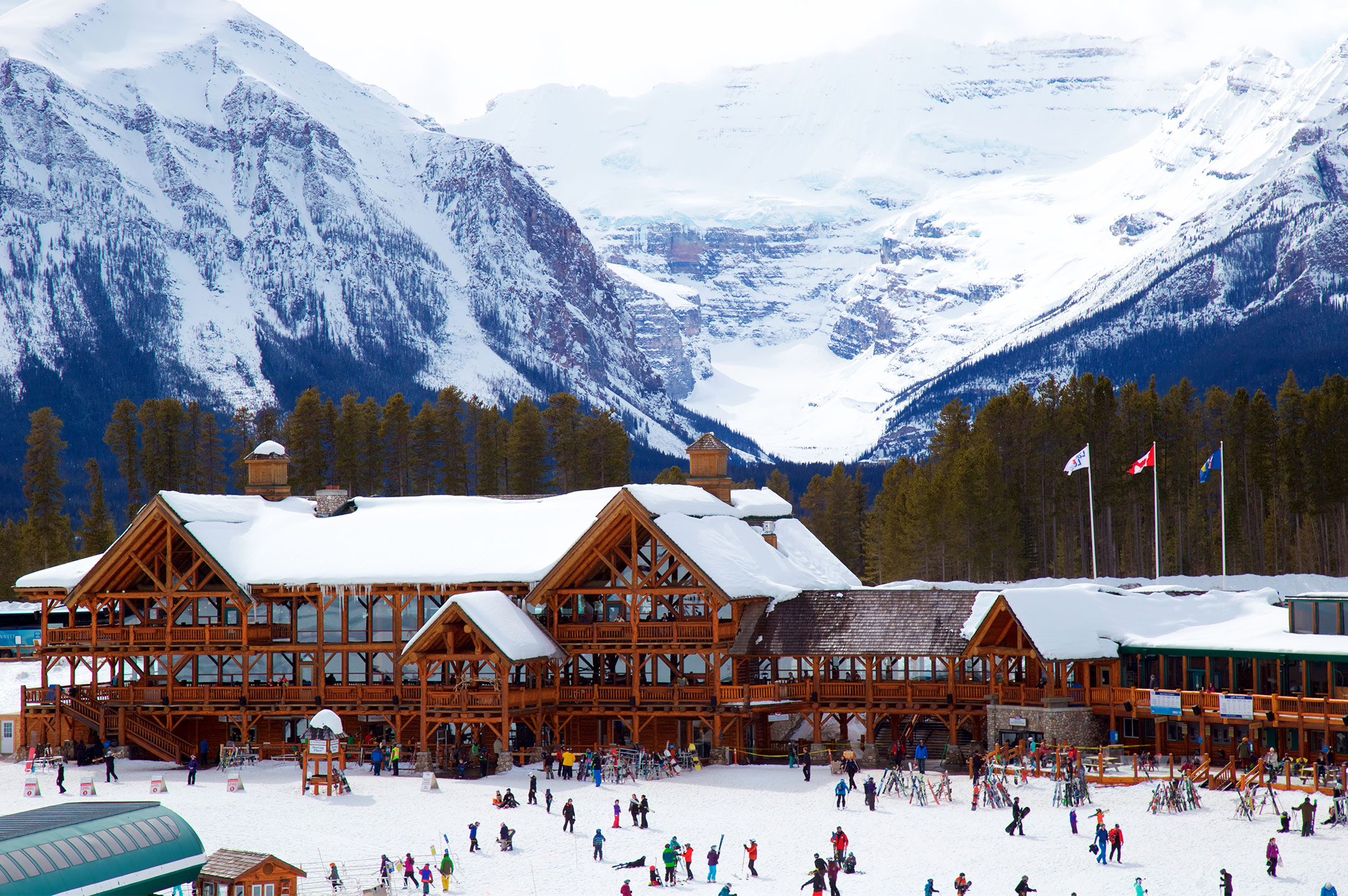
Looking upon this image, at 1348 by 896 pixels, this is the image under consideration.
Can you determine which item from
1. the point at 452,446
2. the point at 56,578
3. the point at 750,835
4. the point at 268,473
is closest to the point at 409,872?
the point at 750,835

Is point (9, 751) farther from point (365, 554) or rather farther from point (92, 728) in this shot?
point (365, 554)

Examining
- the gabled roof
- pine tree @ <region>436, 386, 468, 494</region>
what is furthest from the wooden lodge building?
pine tree @ <region>436, 386, 468, 494</region>

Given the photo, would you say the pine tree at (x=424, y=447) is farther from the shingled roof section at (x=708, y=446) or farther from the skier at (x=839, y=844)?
the skier at (x=839, y=844)

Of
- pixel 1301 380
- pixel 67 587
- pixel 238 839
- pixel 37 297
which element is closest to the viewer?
pixel 238 839

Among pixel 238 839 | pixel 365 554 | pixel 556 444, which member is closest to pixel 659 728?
pixel 365 554

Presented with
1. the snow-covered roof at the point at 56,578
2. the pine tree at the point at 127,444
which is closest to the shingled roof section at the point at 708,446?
the snow-covered roof at the point at 56,578

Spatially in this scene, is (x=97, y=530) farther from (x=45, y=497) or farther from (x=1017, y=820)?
(x=1017, y=820)
